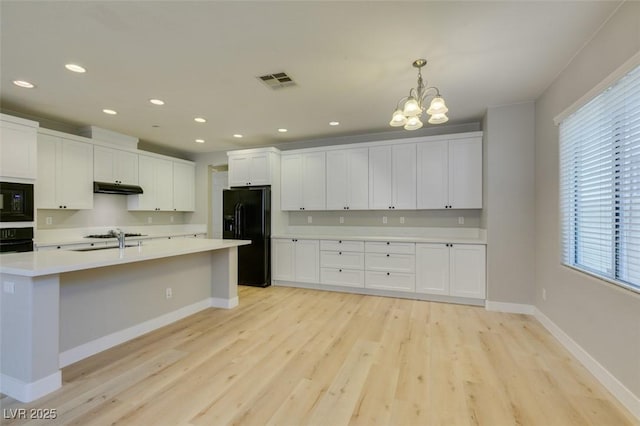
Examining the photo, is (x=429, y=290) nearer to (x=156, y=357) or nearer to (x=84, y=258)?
(x=156, y=357)

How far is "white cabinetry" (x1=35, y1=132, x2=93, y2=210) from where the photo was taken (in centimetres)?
391

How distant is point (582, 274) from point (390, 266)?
2264 mm

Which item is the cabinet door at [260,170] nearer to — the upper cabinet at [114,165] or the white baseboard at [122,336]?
the upper cabinet at [114,165]

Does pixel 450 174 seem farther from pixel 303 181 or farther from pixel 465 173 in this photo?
pixel 303 181

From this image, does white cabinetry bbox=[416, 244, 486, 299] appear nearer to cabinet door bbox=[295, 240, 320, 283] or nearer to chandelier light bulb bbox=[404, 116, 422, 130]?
cabinet door bbox=[295, 240, 320, 283]

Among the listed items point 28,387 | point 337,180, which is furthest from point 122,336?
point 337,180

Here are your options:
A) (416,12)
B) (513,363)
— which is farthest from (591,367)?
(416,12)

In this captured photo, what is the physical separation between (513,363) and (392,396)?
122 cm

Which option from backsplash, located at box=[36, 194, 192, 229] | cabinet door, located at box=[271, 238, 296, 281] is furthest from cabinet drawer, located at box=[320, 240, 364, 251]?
backsplash, located at box=[36, 194, 192, 229]

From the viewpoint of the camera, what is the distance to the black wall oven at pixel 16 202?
132 inches

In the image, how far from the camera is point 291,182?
5254mm

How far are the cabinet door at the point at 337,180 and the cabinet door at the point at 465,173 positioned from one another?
5.36 ft

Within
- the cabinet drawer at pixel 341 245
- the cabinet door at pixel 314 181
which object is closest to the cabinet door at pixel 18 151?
the cabinet door at pixel 314 181

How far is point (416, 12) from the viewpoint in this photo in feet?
6.49
